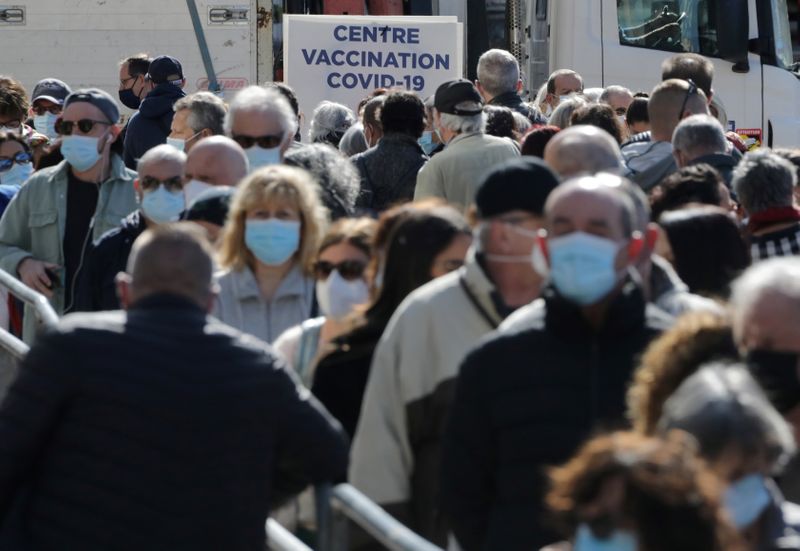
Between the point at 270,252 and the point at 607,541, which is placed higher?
the point at 270,252

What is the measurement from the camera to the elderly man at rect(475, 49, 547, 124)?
403 inches

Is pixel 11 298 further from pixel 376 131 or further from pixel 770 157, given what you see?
pixel 770 157

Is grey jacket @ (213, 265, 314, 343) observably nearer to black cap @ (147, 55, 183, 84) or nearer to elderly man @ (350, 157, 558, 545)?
elderly man @ (350, 157, 558, 545)

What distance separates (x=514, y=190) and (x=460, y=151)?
11.9ft

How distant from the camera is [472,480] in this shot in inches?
149

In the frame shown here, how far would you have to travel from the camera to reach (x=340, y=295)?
5.00 metres

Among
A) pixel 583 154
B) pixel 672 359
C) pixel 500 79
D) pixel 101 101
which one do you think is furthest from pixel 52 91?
pixel 672 359

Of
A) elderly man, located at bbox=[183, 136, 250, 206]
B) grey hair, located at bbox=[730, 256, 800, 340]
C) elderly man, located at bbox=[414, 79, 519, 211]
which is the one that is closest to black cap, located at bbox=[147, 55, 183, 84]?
elderly man, located at bbox=[414, 79, 519, 211]

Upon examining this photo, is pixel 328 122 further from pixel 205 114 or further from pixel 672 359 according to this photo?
pixel 672 359

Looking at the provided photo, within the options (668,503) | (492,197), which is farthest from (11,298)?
(668,503)

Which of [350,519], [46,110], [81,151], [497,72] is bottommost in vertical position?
[350,519]

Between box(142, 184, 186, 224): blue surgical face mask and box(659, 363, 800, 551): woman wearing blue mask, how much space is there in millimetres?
3772

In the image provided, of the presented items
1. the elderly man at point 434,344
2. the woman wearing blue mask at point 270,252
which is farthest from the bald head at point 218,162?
the elderly man at point 434,344

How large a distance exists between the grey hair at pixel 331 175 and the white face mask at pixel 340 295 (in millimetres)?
1684
